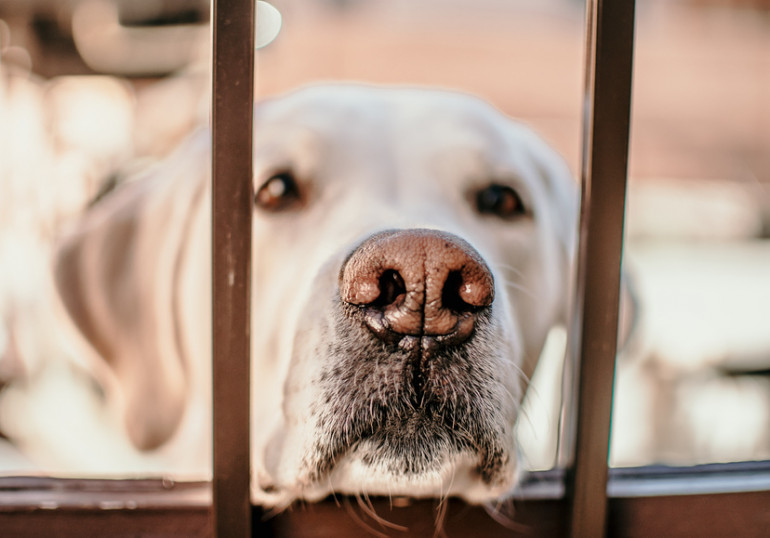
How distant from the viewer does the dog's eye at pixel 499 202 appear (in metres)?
1.59

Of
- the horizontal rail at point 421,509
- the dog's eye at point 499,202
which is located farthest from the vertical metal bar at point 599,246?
the dog's eye at point 499,202

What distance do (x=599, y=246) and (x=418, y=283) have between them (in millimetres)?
304

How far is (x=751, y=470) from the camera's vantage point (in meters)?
1.11

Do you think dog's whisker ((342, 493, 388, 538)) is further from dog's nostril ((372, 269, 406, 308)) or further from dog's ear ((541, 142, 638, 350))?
dog's ear ((541, 142, 638, 350))

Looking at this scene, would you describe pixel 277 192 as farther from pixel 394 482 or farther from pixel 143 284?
pixel 394 482

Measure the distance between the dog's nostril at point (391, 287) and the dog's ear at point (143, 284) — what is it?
83cm

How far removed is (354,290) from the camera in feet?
3.12

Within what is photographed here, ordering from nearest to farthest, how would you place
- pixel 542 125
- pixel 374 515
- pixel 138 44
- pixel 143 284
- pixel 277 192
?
pixel 374 515 → pixel 277 192 → pixel 143 284 → pixel 138 44 → pixel 542 125

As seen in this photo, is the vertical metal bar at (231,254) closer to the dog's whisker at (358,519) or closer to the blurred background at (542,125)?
the dog's whisker at (358,519)

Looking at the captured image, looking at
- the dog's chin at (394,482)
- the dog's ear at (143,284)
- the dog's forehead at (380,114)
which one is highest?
the dog's forehead at (380,114)

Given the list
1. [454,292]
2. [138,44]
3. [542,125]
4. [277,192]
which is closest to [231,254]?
[454,292]

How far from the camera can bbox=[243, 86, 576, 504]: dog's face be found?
949 millimetres

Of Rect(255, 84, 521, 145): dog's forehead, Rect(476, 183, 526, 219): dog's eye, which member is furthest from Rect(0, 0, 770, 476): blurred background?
Rect(255, 84, 521, 145): dog's forehead

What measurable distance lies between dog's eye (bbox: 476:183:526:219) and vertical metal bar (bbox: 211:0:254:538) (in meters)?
0.84
